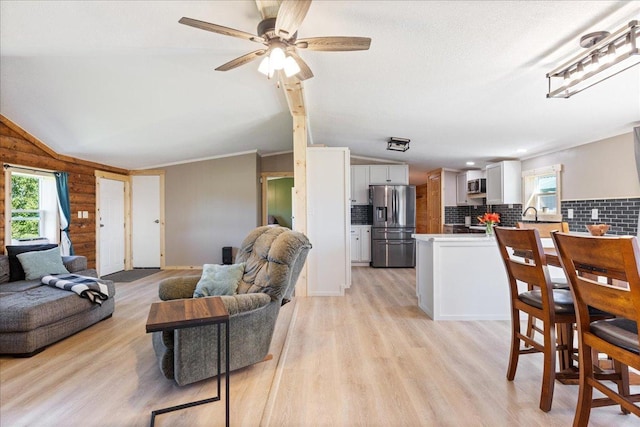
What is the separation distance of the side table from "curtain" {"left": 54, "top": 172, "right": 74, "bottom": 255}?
4.14 metres

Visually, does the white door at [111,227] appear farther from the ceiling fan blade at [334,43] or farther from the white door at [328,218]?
the ceiling fan blade at [334,43]

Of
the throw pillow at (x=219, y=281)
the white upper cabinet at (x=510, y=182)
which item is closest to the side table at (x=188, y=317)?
the throw pillow at (x=219, y=281)

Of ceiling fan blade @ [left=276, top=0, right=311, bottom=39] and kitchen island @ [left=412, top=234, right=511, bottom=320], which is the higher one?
ceiling fan blade @ [left=276, top=0, right=311, bottom=39]

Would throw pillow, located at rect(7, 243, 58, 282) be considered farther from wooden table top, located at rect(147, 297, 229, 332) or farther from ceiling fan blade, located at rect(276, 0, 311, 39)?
ceiling fan blade, located at rect(276, 0, 311, 39)

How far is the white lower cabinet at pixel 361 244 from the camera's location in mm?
6492

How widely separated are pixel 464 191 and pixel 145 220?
22.1 feet

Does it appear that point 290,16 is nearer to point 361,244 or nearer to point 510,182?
point 510,182

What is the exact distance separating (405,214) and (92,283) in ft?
16.7

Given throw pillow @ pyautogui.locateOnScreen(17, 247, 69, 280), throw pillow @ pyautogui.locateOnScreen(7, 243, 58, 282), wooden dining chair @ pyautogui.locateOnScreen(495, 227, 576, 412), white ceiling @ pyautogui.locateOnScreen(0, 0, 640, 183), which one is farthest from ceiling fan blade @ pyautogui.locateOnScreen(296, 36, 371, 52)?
throw pillow @ pyautogui.locateOnScreen(7, 243, 58, 282)

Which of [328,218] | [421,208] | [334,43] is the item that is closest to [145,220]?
[328,218]

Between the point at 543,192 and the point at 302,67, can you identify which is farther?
the point at 543,192

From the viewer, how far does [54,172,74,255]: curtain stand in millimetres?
4590

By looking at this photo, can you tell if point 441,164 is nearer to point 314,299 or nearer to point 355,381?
point 314,299

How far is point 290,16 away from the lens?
1648 mm
